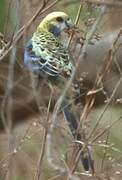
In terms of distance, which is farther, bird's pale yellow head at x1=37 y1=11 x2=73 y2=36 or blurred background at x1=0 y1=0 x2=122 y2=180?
bird's pale yellow head at x1=37 y1=11 x2=73 y2=36

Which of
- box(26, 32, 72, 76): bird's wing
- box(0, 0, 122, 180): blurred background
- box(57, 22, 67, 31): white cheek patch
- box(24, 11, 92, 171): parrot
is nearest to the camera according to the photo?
box(0, 0, 122, 180): blurred background

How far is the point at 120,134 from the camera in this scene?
3287 millimetres

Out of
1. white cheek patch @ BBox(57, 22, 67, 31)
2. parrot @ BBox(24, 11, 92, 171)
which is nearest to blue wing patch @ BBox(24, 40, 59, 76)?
parrot @ BBox(24, 11, 92, 171)

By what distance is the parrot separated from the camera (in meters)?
2.01

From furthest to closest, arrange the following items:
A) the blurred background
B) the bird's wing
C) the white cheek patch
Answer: the white cheek patch → the bird's wing → the blurred background

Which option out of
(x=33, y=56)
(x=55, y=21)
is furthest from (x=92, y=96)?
(x=55, y=21)

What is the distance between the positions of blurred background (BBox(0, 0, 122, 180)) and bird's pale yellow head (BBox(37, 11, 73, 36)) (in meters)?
0.06

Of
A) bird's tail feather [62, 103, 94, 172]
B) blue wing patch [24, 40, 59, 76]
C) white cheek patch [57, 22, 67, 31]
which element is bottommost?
bird's tail feather [62, 103, 94, 172]

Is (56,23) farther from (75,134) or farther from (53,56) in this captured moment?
(75,134)

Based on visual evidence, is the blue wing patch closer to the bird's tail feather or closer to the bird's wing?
the bird's wing

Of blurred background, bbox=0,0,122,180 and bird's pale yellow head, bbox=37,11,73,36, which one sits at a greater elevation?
bird's pale yellow head, bbox=37,11,73,36

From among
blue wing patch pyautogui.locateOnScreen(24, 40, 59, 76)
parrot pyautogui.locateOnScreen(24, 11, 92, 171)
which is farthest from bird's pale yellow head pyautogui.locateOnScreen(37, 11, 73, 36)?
blue wing patch pyautogui.locateOnScreen(24, 40, 59, 76)

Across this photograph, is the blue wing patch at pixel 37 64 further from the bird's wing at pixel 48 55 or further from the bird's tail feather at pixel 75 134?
the bird's tail feather at pixel 75 134

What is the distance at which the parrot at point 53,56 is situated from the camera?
79.2 inches
